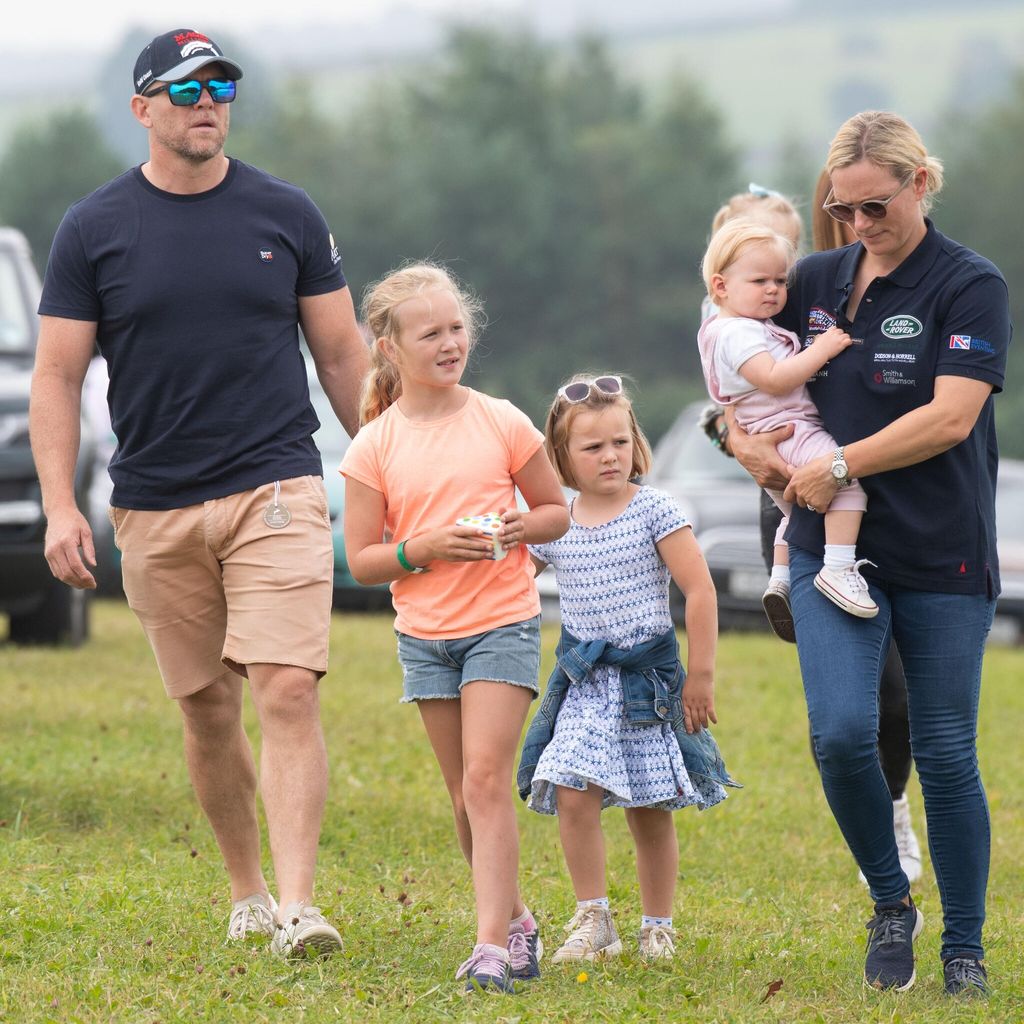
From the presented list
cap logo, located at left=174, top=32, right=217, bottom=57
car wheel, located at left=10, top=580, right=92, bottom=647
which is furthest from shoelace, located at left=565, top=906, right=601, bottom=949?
car wheel, located at left=10, top=580, right=92, bottom=647

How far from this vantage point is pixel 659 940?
16.8 ft

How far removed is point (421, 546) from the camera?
4680 millimetres

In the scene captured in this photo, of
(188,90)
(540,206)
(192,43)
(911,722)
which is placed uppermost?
(540,206)

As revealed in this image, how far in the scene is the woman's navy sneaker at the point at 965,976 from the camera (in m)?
4.67

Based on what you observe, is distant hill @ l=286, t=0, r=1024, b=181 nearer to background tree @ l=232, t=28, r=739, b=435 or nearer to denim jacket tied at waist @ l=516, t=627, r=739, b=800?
background tree @ l=232, t=28, r=739, b=435

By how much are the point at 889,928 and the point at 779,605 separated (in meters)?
0.88

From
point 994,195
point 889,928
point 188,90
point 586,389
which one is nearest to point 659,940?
point 889,928

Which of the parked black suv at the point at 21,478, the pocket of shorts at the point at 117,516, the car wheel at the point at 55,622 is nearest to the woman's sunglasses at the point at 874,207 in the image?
the pocket of shorts at the point at 117,516

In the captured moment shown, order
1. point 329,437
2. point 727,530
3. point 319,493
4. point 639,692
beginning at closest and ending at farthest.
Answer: point 639,692, point 319,493, point 727,530, point 329,437

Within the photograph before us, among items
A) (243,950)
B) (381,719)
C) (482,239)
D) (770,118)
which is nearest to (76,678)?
(381,719)

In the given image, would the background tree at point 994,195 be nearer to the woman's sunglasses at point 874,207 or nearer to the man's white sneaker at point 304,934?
the woman's sunglasses at point 874,207

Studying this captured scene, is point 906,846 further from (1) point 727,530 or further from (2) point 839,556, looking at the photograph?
(1) point 727,530

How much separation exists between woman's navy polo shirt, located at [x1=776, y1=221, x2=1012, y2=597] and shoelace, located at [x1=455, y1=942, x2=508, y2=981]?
1.27 meters

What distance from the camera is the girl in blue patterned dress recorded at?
499 centimetres
